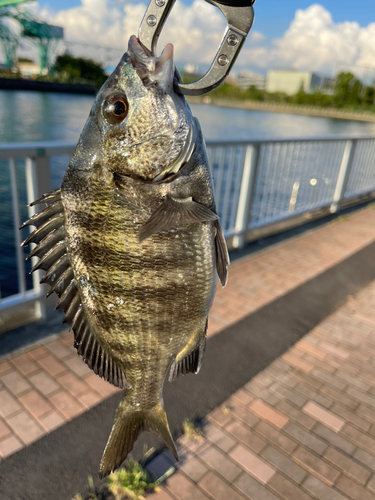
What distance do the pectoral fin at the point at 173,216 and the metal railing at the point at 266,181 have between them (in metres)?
2.40

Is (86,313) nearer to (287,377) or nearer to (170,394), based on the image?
(170,394)

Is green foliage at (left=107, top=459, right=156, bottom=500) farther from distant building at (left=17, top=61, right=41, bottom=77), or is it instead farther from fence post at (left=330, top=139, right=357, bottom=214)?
distant building at (left=17, top=61, right=41, bottom=77)

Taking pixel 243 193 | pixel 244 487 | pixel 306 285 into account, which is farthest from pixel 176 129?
pixel 243 193

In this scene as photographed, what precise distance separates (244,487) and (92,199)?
2.01 metres

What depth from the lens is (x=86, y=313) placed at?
4.64 ft

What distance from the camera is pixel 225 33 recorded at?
1.09 m

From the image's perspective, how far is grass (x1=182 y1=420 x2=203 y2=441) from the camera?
253 cm

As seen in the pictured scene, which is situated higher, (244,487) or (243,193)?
(243,193)

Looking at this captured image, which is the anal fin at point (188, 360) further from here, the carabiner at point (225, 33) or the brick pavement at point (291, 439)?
the brick pavement at point (291, 439)

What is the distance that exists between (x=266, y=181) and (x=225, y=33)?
17.2 feet

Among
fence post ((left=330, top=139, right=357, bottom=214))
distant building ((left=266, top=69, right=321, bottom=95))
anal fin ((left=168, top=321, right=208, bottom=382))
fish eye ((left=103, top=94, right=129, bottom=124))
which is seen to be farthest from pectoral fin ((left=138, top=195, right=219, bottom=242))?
distant building ((left=266, top=69, right=321, bottom=95))

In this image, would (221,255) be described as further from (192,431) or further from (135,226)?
(192,431)

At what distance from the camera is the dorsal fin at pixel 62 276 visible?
135cm

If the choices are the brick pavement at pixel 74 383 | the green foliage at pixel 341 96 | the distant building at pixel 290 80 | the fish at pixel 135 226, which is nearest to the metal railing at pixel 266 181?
the brick pavement at pixel 74 383
